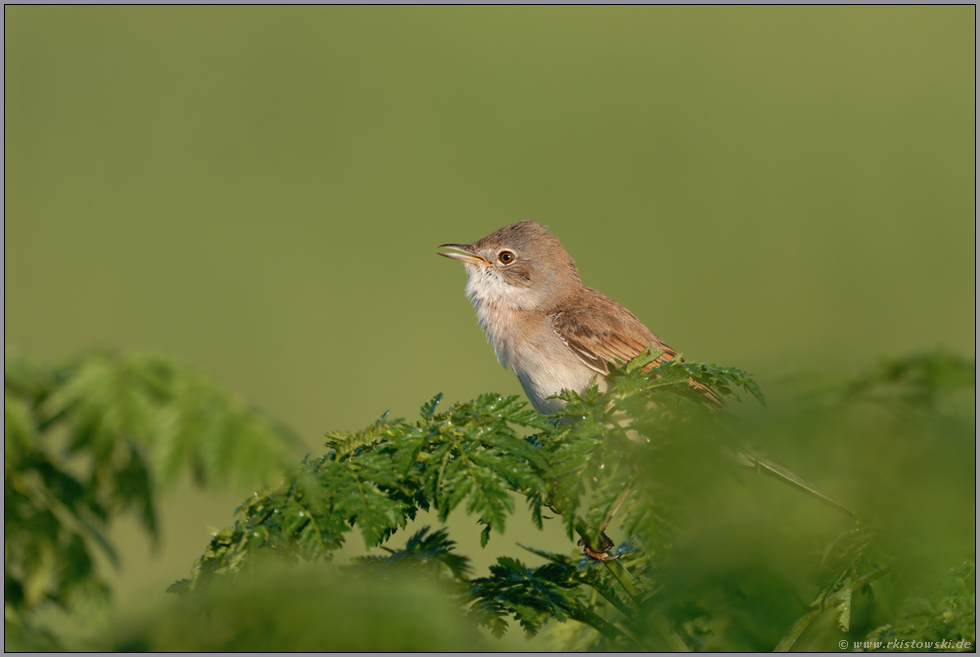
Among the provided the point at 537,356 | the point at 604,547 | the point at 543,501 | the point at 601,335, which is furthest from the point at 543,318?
the point at 543,501

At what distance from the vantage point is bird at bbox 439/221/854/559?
4.86m

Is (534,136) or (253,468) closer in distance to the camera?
(253,468)

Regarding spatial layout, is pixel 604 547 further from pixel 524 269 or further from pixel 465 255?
pixel 465 255

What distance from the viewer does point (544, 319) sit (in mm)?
5219

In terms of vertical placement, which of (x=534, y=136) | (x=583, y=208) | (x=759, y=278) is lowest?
(x=759, y=278)

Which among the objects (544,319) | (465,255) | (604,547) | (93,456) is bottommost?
(604,547)

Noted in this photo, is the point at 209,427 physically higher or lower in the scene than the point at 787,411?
higher

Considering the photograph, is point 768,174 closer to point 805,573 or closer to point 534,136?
point 534,136

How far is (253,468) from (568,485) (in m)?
0.93

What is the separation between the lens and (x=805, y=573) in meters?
2.28

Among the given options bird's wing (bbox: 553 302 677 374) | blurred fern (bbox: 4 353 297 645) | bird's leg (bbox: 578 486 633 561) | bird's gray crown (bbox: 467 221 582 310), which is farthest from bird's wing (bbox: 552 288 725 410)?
blurred fern (bbox: 4 353 297 645)

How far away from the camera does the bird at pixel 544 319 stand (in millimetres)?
4859

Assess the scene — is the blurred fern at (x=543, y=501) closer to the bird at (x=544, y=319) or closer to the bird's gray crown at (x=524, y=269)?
the bird at (x=544, y=319)

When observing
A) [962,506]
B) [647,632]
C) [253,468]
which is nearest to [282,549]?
[253,468]
